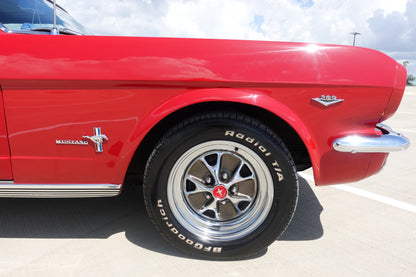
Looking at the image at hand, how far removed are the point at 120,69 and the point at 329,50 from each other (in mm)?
1155

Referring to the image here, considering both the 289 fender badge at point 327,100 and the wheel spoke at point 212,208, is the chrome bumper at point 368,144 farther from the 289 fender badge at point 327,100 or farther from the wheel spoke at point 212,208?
the wheel spoke at point 212,208

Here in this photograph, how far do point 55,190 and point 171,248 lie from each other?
0.77 metres

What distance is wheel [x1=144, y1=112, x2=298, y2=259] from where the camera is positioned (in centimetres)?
176

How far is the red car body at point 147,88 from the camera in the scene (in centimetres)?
170

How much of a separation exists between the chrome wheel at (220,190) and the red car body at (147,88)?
0.92 ft

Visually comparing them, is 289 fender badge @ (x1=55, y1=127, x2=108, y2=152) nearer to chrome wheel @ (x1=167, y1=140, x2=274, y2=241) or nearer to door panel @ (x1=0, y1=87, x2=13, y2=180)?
door panel @ (x1=0, y1=87, x2=13, y2=180)

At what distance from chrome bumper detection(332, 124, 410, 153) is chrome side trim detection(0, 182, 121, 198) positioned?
130 cm

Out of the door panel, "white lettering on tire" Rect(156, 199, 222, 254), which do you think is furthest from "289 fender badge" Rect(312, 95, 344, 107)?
the door panel

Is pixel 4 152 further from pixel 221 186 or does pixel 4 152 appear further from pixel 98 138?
pixel 221 186

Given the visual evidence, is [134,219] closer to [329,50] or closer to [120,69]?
[120,69]

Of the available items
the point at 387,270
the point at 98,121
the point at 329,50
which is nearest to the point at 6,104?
the point at 98,121

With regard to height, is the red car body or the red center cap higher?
the red car body

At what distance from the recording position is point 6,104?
1.70 m

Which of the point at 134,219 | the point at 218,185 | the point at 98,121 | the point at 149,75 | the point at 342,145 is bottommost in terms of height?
the point at 134,219
